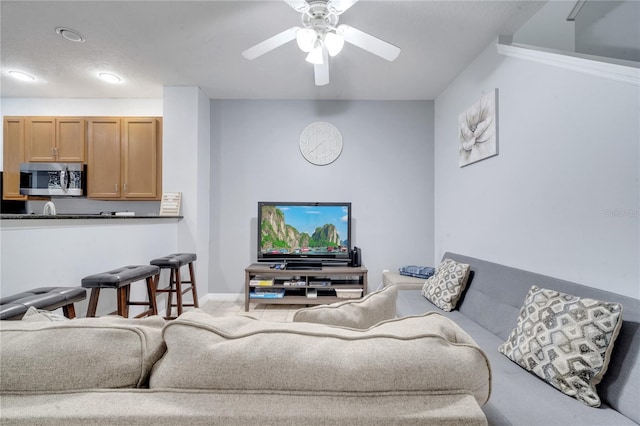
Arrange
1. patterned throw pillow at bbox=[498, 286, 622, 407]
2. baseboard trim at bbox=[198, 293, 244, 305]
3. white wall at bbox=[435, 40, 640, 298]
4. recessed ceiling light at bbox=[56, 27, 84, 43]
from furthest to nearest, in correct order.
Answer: baseboard trim at bbox=[198, 293, 244, 305], recessed ceiling light at bbox=[56, 27, 84, 43], white wall at bbox=[435, 40, 640, 298], patterned throw pillow at bbox=[498, 286, 622, 407]

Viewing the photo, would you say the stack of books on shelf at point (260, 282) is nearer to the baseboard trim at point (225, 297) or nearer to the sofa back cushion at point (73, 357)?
the baseboard trim at point (225, 297)

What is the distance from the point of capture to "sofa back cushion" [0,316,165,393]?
1.81 feet

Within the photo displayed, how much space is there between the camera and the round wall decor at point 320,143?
377 cm

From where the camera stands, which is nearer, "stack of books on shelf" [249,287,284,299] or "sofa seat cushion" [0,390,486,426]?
"sofa seat cushion" [0,390,486,426]

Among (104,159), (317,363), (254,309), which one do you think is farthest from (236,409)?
(104,159)

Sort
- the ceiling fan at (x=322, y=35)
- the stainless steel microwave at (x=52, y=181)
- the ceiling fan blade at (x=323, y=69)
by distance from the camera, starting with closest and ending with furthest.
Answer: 1. the ceiling fan at (x=322, y=35)
2. the ceiling fan blade at (x=323, y=69)
3. the stainless steel microwave at (x=52, y=181)

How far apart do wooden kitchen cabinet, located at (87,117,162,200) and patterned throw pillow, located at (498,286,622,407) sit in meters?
3.86

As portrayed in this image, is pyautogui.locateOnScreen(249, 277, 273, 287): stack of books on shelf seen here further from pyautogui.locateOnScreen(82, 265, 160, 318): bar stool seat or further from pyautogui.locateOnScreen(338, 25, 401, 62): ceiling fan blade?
pyautogui.locateOnScreen(338, 25, 401, 62): ceiling fan blade

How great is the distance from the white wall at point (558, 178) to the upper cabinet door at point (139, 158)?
3672 millimetres

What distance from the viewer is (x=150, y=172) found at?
3.60 metres

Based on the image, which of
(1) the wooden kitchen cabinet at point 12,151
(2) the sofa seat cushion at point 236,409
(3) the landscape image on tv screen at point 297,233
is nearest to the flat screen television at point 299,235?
(3) the landscape image on tv screen at point 297,233

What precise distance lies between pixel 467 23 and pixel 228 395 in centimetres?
282

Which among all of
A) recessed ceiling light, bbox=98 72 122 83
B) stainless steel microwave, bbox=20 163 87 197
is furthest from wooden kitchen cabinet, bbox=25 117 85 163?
recessed ceiling light, bbox=98 72 122 83

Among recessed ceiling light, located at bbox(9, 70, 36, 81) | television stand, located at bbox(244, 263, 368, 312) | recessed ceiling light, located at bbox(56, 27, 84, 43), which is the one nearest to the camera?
recessed ceiling light, located at bbox(56, 27, 84, 43)
